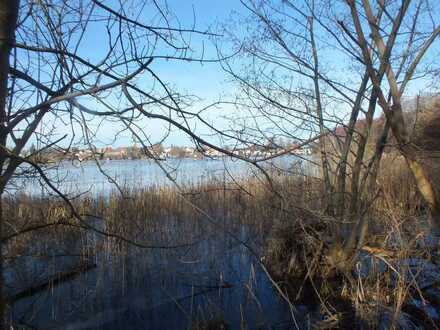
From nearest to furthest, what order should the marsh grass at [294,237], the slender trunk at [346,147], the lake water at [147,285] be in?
the marsh grass at [294,237] → the lake water at [147,285] → the slender trunk at [346,147]

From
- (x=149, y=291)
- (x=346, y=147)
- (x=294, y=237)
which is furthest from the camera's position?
(x=294, y=237)

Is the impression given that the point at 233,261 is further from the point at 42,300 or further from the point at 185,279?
the point at 42,300

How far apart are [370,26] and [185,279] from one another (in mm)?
3618

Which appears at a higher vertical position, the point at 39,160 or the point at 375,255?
the point at 39,160

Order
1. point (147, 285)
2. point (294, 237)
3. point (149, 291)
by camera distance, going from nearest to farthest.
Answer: point (149, 291) < point (147, 285) < point (294, 237)

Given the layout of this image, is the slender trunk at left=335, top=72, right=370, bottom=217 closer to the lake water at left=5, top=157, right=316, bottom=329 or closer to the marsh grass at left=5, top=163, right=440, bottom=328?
the marsh grass at left=5, top=163, right=440, bottom=328

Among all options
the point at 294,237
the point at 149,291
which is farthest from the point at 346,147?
the point at 149,291

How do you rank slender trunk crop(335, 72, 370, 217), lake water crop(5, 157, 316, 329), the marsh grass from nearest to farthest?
the marsh grass < lake water crop(5, 157, 316, 329) < slender trunk crop(335, 72, 370, 217)

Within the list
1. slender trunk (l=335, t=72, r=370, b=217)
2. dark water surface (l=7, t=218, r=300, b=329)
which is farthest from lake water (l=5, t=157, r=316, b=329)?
slender trunk (l=335, t=72, r=370, b=217)

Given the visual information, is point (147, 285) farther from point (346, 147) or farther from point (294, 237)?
point (346, 147)

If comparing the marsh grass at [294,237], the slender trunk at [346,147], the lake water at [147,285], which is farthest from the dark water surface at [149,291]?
the slender trunk at [346,147]

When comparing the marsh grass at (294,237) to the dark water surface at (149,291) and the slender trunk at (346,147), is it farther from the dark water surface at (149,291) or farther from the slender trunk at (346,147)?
the slender trunk at (346,147)

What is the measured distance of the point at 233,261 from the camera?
17.1 ft

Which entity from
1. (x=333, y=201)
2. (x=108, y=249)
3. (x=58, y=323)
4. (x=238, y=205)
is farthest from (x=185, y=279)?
(x=238, y=205)
